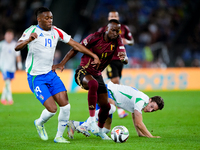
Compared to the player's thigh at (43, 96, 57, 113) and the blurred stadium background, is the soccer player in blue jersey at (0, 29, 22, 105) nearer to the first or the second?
the blurred stadium background

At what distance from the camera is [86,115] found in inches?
399

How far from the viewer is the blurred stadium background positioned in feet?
61.5

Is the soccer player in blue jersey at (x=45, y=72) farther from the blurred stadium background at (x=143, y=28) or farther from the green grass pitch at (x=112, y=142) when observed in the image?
the blurred stadium background at (x=143, y=28)

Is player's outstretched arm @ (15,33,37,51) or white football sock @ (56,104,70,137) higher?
player's outstretched arm @ (15,33,37,51)

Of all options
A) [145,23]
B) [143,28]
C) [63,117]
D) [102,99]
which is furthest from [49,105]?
[145,23]

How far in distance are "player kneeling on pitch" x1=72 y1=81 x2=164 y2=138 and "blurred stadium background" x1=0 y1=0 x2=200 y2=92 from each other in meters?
11.2

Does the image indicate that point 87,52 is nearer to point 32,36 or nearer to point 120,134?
point 32,36

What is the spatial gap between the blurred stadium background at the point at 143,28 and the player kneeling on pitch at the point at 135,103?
11.2 metres

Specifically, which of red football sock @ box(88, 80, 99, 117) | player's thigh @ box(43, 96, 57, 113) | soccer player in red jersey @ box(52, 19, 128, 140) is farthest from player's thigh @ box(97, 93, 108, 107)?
player's thigh @ box(43, 96, 57, 113)

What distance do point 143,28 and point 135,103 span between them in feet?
52.7

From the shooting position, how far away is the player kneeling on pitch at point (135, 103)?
6340 mm

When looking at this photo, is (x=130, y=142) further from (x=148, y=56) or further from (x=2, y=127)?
(x=148, y=56)

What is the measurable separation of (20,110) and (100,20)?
12.3m

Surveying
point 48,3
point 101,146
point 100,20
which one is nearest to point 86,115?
point 101,146
